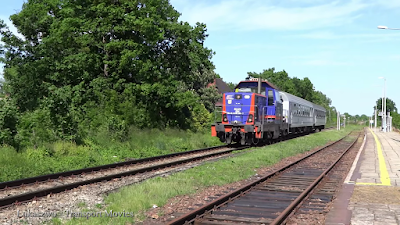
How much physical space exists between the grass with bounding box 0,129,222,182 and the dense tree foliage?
8.66ft

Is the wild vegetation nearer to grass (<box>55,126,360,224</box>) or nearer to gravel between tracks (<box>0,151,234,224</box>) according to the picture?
grass (<box>55,126,360,224</box>)

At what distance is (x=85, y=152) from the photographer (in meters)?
17.0

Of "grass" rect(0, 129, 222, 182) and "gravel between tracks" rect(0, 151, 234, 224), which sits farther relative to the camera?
"grass" rect(0, 129, 222, 182)

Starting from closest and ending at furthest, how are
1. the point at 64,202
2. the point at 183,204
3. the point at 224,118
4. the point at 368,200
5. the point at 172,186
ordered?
the point at 183,204
the point at 64,202
the point at 368,200
the point at 172,186
the point at 224,118

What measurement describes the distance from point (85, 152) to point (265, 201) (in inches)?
391

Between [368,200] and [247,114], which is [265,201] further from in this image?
[247,114]

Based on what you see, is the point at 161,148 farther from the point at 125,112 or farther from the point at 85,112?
the point at 85,112

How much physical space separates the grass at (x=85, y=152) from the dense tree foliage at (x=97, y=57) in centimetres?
264

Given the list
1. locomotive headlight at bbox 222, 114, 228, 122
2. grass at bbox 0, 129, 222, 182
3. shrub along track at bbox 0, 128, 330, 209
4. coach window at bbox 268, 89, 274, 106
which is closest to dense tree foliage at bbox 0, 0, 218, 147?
grass at bbox 0, 129, 222, 182

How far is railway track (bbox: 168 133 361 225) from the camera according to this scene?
7.57 meters

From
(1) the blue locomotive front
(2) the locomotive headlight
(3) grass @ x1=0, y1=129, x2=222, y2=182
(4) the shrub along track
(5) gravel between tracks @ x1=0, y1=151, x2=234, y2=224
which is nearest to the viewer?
(5) gravel between tracks @ x1=0, y1=151, x2=234, y2=224

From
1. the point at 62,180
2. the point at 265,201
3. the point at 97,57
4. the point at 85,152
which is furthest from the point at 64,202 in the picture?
the point at 97,57

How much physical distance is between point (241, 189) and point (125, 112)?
16.2m

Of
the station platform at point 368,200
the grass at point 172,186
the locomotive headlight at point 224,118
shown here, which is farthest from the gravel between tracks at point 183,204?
the locomotive headlight at point 224,118
